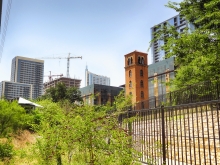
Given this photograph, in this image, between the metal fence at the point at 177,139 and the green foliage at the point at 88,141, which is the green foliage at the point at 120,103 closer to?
the metal fence at the point at 177,139

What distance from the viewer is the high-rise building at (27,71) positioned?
128125mm

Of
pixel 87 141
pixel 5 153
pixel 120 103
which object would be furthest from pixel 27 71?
pixel 87 141

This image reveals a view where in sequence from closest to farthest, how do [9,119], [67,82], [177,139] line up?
[177,139] → [9,119] → [67,82]

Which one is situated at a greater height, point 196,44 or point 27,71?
point 27,71

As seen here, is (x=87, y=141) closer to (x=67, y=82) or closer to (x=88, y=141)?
(x=88, y=141)

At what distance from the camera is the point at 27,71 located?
420 ft

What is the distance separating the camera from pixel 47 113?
644 cm

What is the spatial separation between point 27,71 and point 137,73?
93.2 m

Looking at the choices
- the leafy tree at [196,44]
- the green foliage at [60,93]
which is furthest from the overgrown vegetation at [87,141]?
the green foliage at [60,93]

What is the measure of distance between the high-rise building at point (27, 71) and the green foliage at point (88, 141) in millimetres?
126425

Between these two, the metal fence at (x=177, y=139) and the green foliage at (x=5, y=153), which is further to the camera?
the green foliage at (x=5, y=153)

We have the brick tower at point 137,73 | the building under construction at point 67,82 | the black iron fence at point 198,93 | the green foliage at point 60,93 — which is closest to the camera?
the black iron fence at point 198,93

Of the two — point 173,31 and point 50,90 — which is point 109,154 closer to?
point 173,31

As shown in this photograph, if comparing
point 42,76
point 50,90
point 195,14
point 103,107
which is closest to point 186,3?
point 195,14
